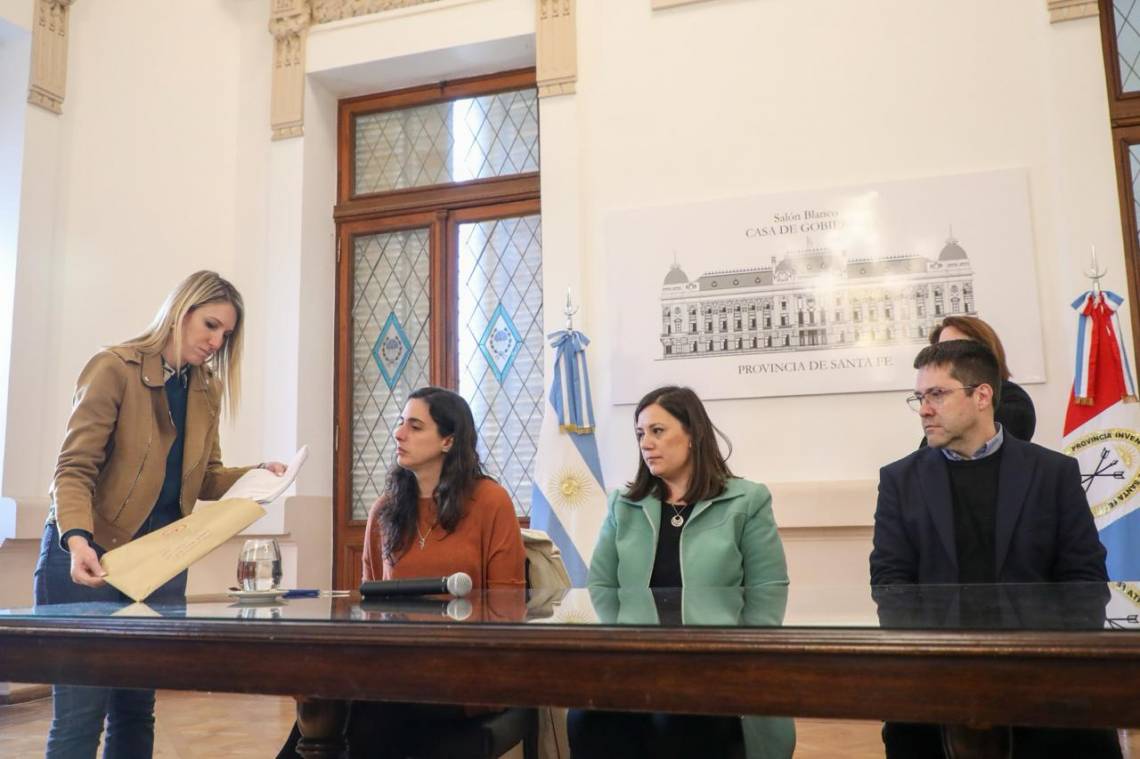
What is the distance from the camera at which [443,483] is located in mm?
2494

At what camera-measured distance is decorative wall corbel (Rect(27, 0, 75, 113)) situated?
4.83 meters

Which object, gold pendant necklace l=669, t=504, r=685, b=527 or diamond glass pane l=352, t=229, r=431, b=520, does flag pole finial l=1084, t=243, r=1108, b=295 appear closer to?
gold pendant necklace l=669, t=504, r=685, b=527

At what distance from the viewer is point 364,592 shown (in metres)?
1.77

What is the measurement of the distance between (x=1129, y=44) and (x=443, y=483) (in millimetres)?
3934

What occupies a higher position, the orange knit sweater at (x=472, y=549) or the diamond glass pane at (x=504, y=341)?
the diamond glass pane at (x=504, y=341)

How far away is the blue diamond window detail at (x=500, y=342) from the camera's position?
5297 mm

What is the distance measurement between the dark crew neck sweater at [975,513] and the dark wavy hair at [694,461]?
556 mm

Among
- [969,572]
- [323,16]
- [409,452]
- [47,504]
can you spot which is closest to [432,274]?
[323,16]

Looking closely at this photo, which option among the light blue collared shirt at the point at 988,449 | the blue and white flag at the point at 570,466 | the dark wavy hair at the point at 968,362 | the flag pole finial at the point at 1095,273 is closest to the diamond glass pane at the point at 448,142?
the blue and white flag at the point at 570,466

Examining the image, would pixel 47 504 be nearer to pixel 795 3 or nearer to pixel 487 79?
pixel 487 79

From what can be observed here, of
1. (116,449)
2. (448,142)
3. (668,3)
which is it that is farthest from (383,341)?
(116,449)

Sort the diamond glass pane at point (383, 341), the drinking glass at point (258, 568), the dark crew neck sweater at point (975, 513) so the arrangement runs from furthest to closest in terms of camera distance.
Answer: the diamond glass pane at point (383, 341), the dark crew neck sweater at point (975, 513), the drinking glass at point (258, 568)

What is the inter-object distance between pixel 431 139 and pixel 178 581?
12.6ft

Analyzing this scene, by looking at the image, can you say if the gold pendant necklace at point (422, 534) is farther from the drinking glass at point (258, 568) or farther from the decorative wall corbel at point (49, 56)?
the decorative wall corbel at point (49, 56)
